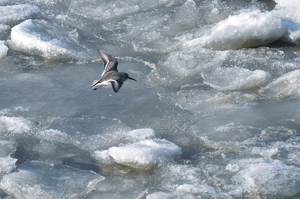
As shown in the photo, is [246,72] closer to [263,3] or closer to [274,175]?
[274,175]

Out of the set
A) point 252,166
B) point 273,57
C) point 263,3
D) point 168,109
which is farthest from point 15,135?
point 263,3

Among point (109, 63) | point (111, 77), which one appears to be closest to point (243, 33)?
Result: point (109, 63)

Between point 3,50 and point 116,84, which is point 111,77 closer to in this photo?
point 116,84

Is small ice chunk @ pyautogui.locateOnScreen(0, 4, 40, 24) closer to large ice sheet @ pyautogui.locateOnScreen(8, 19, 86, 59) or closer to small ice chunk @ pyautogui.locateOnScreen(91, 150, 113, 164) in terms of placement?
large ice sheet @ pyautogui.locateOnScreen(8, 19, 86, 59)

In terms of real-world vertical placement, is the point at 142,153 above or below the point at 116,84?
below

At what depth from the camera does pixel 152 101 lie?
4.08 metres

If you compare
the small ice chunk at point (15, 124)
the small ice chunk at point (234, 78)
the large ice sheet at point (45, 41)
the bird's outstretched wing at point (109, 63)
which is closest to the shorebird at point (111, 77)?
the bird's outstretched wing at point (109, 63)

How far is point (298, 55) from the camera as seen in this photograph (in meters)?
4.74

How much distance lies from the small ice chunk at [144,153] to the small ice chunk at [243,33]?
6.28 feet

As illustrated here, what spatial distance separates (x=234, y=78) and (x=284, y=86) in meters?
0.50

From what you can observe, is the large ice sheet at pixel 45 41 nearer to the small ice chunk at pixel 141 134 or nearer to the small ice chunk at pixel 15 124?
the small ice chunk at pixel 15 124

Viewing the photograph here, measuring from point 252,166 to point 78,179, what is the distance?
1.29m

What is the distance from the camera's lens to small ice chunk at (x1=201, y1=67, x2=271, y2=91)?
416cm

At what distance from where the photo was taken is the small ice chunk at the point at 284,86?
13.1 feet
